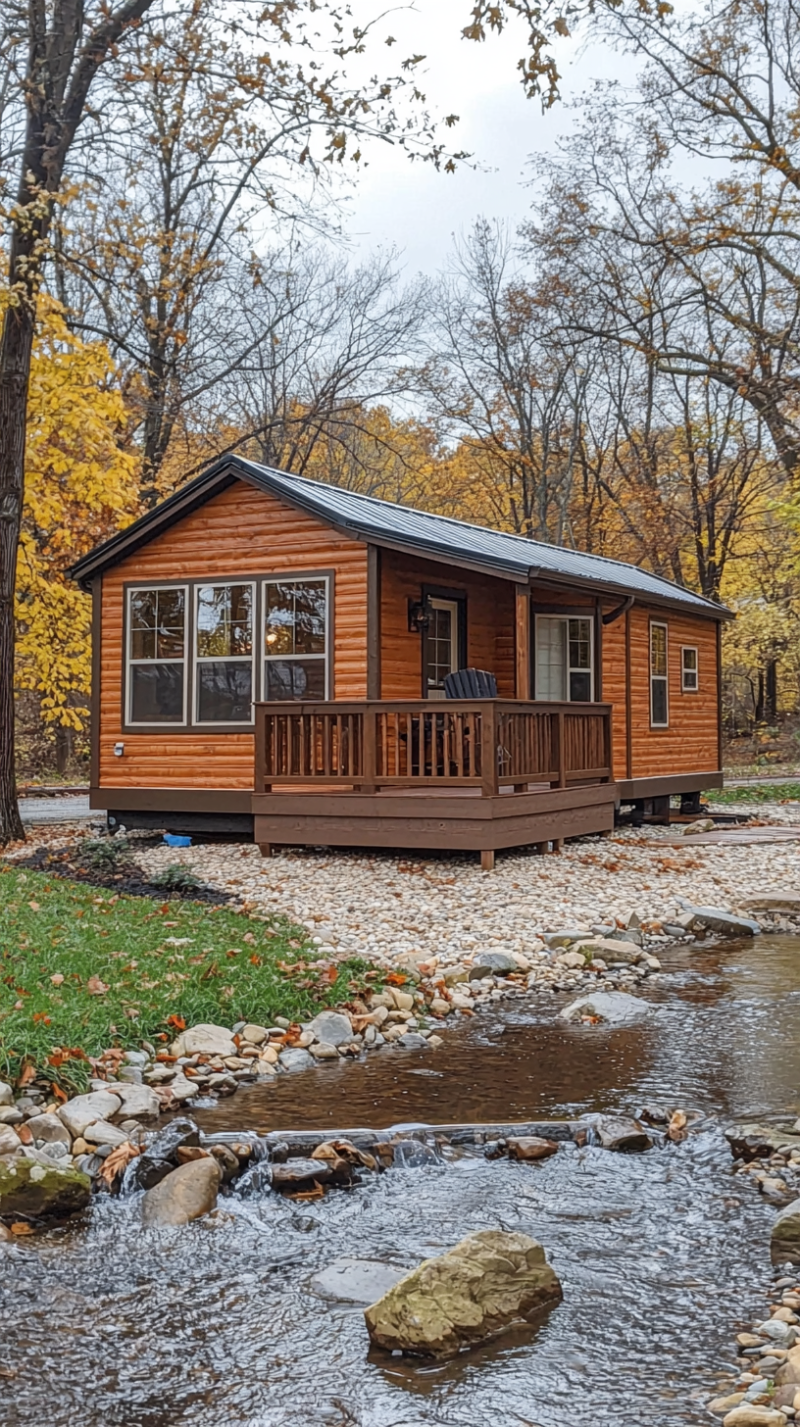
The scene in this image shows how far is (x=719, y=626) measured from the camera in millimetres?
20203

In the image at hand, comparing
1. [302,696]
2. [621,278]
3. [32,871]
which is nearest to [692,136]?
[621,278]

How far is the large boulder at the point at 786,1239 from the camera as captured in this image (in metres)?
3.74

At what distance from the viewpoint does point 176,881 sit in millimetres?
10047

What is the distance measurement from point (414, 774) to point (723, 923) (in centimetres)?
346

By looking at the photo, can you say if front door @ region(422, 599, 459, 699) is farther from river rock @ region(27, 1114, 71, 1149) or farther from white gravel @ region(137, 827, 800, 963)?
river rock @ region(27, 1114, 71, 1149)

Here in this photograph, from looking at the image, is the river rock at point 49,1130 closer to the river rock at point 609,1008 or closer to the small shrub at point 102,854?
the river rock at point 609,1008

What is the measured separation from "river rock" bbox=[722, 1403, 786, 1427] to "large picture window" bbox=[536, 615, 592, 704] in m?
12.8

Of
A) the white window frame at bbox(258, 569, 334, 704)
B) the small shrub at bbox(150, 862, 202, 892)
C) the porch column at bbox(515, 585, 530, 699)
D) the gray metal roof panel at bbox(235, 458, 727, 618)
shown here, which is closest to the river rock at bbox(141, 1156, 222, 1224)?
the small shrub at bbox(150, 862, 202, 892)

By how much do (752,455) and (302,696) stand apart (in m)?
18.3

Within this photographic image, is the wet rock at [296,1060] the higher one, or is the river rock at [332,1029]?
the river rock at [332,1029]

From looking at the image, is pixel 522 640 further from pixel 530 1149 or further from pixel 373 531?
pixel 530 1149

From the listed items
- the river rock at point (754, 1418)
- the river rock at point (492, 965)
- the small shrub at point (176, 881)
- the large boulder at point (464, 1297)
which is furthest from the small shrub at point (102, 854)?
the river rock at point (754, 1418)

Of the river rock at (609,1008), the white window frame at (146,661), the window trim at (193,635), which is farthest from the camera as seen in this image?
the white window frame at (146,661)

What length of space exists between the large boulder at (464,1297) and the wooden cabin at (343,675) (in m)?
7.39
